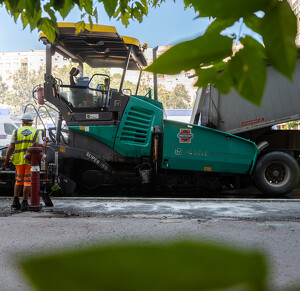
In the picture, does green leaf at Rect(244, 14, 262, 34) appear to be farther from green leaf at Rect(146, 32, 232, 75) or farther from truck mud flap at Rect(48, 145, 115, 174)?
truck mud flap at Rect(48, 145, 115, 174)

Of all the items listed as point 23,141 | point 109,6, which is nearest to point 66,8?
point 109,6

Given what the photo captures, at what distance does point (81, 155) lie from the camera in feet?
21.5

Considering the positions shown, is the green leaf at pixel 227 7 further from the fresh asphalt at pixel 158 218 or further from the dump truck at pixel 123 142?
the dump truck at pixel 123 142

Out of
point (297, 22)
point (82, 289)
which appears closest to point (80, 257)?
point (82, 289)

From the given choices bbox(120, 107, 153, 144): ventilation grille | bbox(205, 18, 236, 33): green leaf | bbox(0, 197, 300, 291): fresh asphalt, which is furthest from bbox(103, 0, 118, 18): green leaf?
bbox(120, 107, 153, 144): ventilation grille

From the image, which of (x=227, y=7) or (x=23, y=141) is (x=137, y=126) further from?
(x=227, y=7)

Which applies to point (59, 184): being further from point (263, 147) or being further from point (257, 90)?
point (257, 90)

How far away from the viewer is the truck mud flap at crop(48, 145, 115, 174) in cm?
652

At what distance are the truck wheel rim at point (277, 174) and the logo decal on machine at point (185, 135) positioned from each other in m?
1.63

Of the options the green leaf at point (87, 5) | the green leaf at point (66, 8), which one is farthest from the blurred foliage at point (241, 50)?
the green leaf at point (87, 5)

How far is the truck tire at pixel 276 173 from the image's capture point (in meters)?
6.82

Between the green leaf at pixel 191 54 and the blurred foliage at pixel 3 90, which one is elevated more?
the blurred foliage at pixel 3 90

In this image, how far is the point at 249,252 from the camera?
340 mm

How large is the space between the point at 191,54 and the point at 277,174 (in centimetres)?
702
